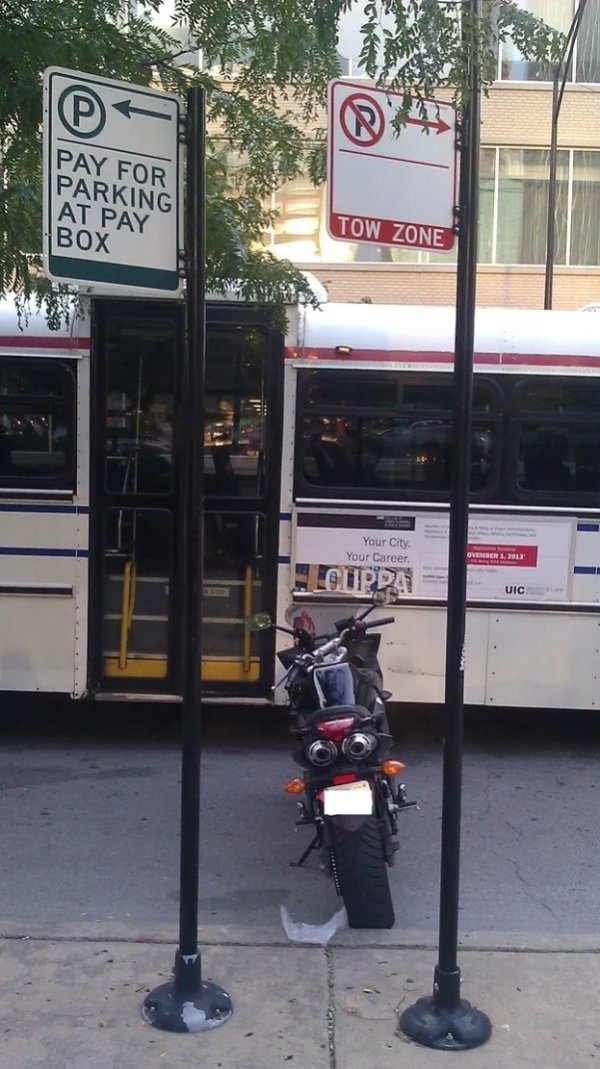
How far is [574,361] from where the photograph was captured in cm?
635

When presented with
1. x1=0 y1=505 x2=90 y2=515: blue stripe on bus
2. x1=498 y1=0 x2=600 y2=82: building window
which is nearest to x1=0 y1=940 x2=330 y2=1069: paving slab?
x1=0 y1=505 x2=90 y2=515: blue stripe on bus

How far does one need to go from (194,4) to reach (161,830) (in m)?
3.98

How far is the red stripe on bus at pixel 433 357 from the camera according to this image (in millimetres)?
6305

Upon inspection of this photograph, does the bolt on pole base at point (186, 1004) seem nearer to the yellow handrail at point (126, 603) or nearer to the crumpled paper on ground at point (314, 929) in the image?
the crumpled paper on ground at point (314, 929)

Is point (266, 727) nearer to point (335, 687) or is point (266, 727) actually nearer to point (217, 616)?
point (217, 616)

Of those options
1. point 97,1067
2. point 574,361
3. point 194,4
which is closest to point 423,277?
point 574,361

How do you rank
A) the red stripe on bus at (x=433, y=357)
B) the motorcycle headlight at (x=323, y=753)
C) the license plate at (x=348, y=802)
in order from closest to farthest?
the license plate at (x=348, y=802) < the motorcycle headlight at (x=323, y=753) < the red stripe on bus at (x=433, y=357)

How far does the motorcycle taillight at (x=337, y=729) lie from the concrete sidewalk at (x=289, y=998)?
2.78 ft

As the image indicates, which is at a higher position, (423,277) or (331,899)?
(423,277)

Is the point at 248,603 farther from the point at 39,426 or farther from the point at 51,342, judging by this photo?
the point at 51,342

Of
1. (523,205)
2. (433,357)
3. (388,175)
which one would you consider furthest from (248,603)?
(523,205)

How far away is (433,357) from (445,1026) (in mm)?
3931

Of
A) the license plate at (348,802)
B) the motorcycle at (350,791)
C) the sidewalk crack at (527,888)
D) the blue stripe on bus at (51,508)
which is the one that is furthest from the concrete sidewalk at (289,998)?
the blue stripe on bus at (51,508)

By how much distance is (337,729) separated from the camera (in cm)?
424
